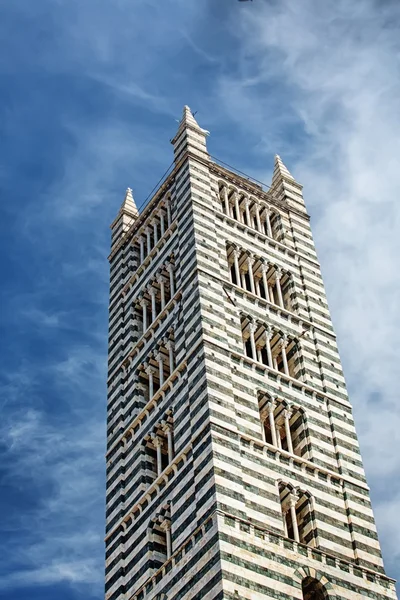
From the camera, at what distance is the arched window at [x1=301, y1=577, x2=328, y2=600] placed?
28.5 m

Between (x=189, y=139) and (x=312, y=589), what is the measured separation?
843 inches

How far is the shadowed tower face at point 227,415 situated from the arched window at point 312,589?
0.14ft

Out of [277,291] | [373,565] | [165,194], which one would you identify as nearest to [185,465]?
[373,565]

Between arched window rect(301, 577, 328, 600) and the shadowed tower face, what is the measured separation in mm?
42

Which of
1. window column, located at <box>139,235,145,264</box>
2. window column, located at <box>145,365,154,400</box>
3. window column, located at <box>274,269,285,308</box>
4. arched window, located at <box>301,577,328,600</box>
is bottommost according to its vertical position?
arched window, located at <box>301,577,328,600</box>

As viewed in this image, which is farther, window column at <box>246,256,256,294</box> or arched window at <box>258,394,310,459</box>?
window column at <box>246,256,256,294</box>

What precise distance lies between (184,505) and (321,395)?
7065mm

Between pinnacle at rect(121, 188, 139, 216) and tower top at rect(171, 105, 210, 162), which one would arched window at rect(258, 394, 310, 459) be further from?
pinnacle at rect(121, 188, 139, 216)

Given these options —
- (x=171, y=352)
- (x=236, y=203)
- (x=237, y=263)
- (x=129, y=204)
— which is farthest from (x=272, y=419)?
(x=129, y=204)

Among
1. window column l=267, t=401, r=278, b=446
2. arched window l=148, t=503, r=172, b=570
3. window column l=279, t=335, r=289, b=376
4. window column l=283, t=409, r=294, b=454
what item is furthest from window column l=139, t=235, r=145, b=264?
arched window l=148, t=503, r=172, b=570

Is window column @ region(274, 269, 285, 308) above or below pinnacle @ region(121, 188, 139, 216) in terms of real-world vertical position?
below

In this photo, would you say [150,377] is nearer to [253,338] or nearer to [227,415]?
[253,338]

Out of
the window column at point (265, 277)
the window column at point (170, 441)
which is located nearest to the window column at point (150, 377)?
the window column at point (170, 441)

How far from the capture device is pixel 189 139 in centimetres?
4425
